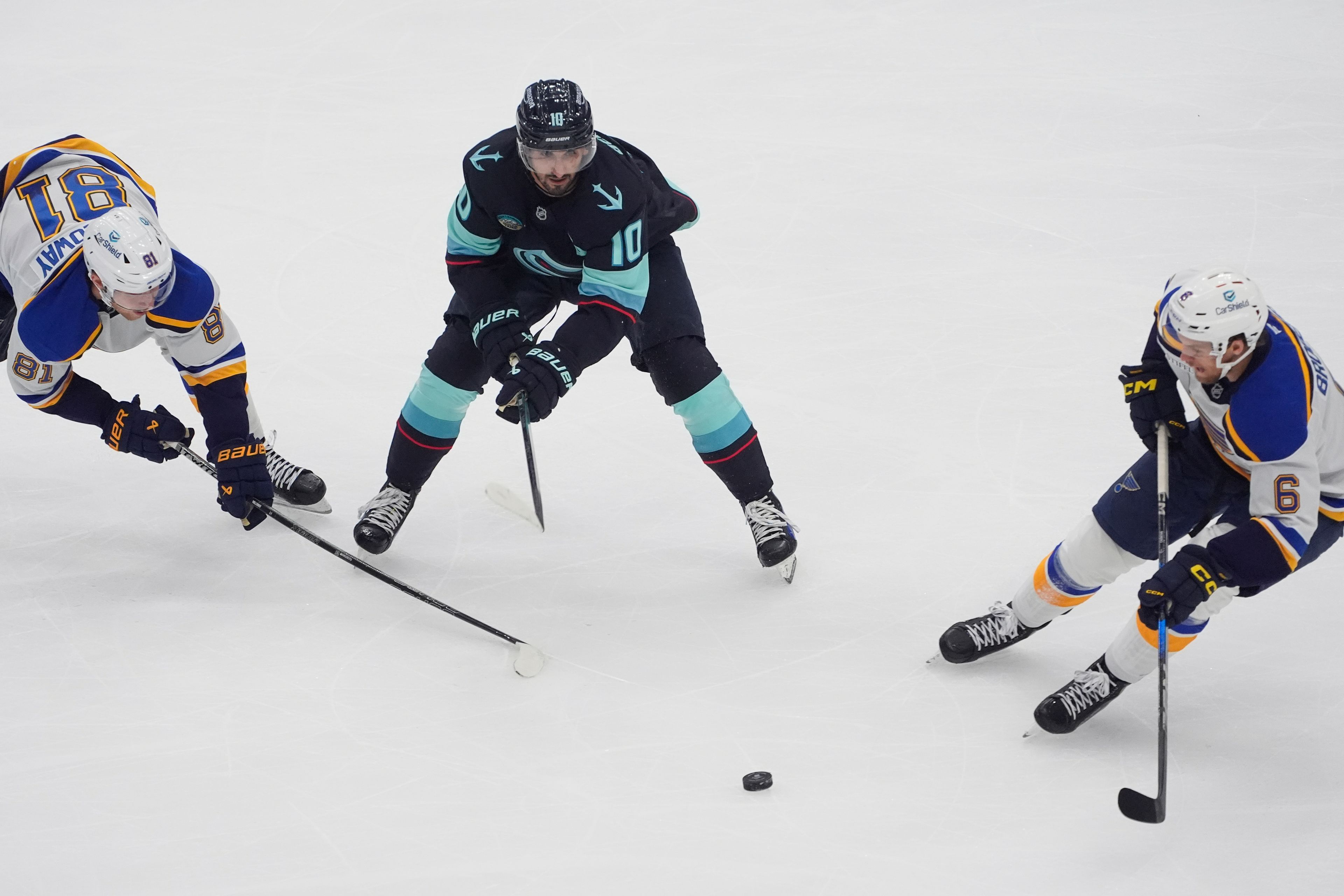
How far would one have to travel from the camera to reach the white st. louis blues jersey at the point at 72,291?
9.94 feet

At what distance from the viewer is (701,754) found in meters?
2.68

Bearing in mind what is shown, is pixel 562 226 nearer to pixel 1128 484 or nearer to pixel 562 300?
pixel 562 300

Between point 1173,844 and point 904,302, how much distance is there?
272 cm

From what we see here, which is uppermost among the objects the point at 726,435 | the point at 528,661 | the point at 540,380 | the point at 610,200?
the point at 610,200

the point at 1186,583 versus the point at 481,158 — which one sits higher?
the point at 481,158

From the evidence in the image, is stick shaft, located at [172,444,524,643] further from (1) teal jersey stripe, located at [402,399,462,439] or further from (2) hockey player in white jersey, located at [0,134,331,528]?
(1) teal jersey stripe, located at [402,399,462,439]

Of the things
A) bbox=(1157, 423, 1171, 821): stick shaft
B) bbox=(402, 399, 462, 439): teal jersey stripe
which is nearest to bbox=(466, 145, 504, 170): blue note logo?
bbox=(402, 399, 462, 439): teal jersey stripe

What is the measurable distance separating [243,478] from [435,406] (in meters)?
0.54

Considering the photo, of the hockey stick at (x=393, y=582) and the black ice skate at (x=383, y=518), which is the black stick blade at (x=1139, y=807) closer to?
the hockey stick at (x=393, y=582)

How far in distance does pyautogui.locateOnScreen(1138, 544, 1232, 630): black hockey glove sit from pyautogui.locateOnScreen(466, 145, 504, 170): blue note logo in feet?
5.90

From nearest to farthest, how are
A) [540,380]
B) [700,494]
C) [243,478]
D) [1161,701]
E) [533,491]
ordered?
[1161,701], [540,380], [243,478], [533,491], [700,494]

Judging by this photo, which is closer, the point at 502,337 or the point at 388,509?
the point at 502,337

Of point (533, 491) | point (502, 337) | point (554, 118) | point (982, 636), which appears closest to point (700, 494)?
point (533, 491)

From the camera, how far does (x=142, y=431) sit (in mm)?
3197
